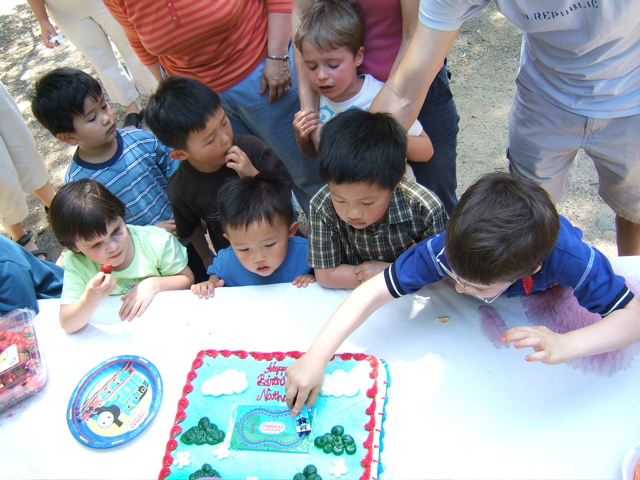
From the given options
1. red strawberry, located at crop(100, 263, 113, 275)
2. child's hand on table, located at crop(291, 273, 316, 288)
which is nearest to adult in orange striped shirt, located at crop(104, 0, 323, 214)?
child's hand on table, located at crop(291, 273, 316, 288)

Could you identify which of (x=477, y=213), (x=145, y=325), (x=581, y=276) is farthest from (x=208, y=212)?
(x=581, y=276)

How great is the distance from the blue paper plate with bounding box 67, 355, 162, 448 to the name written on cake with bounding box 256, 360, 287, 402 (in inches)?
10.9

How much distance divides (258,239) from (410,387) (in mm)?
628

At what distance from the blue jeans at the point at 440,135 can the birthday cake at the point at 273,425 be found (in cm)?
88

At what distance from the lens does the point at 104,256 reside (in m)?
1.56

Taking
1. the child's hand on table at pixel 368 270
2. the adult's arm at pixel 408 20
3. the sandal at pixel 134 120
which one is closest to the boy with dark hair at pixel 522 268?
the child's hand on table at pixel 368 270

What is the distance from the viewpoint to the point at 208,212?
1.83 metres

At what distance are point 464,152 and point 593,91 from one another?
1.53 m

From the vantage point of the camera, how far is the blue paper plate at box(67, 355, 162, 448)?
1.20 metres

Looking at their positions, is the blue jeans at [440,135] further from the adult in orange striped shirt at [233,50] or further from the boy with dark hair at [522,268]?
the boy with dark hair at [522,268]

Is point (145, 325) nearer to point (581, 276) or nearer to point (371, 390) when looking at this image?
point (371, 390)

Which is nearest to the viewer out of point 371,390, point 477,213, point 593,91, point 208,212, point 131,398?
point 477,213

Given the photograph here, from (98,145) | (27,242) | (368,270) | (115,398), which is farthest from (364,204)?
(27,242)

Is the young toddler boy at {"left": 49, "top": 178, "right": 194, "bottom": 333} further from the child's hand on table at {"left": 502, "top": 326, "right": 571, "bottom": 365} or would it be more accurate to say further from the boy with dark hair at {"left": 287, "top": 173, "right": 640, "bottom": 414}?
the child's hand on table at {"left": 502, "top": 326, "right": 571, "bottom": 365}
